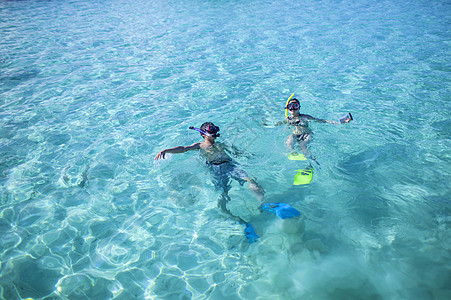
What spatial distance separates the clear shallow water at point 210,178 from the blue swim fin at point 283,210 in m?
0.15

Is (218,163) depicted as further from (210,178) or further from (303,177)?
(303,177)

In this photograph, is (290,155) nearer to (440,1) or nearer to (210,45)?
(210,45)

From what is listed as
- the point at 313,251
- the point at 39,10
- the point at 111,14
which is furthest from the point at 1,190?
the point at 39,10

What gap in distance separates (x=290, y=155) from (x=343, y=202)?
1449mm

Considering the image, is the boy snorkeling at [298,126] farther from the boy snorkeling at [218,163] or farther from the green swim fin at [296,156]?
the boy snorkeling at [218,163]

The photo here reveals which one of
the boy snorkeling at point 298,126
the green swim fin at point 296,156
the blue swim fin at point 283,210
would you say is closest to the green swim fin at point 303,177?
the green swim fin at point 296,156

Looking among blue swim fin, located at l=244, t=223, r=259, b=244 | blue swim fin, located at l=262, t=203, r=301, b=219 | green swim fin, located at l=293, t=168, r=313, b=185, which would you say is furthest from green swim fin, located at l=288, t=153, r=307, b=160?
blue swim fin, located at l=244, t=223, r=259, b=244

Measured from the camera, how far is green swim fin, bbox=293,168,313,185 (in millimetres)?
4797

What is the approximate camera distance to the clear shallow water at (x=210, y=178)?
3.47 metres

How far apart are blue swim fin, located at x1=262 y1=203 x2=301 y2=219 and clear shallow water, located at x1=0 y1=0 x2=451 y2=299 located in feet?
0.49

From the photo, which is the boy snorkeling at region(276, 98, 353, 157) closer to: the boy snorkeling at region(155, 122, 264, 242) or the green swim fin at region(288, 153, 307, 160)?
the green swim fin at region(288, 153, 307, 160)

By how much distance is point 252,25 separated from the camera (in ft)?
51.5

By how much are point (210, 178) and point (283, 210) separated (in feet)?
5.23

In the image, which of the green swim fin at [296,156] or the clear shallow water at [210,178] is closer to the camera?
the clear shallow water at [210,178]
